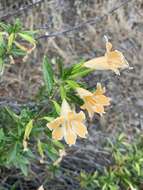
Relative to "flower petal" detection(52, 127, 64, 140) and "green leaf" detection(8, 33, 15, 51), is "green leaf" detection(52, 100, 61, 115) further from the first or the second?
"green leaf" detection(8, 33, 15, 51)

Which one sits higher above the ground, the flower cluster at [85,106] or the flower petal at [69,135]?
the flower cluster at [85,106]

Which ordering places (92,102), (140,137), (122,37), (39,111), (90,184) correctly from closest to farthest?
1. (92,102)
2. (39,111)
3. (90,184)
4. (140,137)
5. (122,37)

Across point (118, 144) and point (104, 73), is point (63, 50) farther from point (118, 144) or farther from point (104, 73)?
point (118, 144)

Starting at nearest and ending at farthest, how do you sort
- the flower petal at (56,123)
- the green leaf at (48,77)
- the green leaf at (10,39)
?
the flower petal at (56,123), the green leaf at (48,77), the green leaf at (10,39)

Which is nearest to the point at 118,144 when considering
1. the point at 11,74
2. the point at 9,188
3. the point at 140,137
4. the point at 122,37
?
the point at 140,137

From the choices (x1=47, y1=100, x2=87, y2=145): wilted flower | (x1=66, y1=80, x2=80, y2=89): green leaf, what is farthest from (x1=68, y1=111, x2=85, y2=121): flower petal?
(x1=66, y1=80, x2=80, y2=89): green leaf

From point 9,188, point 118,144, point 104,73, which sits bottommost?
point 9,188

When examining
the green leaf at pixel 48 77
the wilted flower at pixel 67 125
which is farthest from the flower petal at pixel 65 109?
the green leaf at pixel 48 77

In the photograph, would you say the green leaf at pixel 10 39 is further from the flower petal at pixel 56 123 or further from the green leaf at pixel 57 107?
the flower petal at pixel 56 123

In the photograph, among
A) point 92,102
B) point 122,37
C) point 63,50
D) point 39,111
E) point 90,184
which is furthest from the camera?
point 122,37
